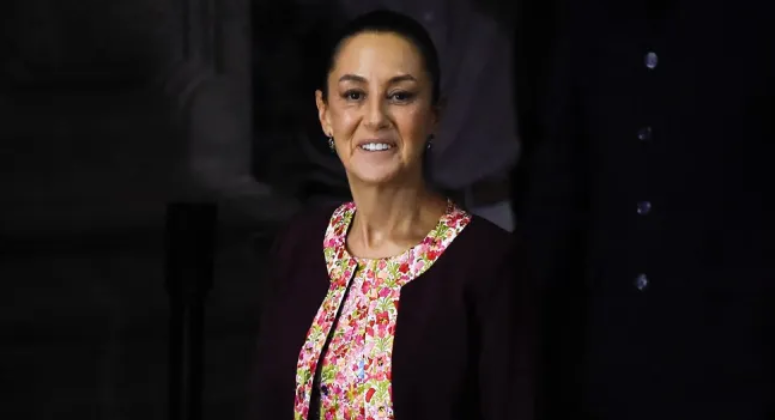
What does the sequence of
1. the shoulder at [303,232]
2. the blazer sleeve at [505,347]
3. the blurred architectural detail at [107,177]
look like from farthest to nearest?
the blurred architectural detail at [107,177], the shoulder at [303,232], the blazer sleeve at [505,347]

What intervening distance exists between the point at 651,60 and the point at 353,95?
33 centimetres

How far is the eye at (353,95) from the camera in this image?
0.98m

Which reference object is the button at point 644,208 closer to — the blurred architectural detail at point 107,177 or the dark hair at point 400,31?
the dark hair at point 400,31

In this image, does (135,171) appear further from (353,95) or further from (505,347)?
(505,347)

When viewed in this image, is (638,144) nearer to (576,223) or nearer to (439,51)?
(576,223)

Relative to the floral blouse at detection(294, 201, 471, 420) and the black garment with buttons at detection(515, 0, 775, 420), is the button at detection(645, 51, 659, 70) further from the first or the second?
the floral blouse at detection(294, 201, 471, 420)

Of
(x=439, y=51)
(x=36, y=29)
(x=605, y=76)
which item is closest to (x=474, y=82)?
(x=439, y=51)

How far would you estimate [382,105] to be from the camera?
0.97m

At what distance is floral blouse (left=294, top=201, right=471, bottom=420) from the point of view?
0.96 metres

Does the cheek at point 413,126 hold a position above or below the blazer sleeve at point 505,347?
above

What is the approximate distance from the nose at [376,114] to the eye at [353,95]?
2 cm

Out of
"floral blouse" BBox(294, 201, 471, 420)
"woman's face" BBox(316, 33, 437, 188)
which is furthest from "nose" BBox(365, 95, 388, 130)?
"floral blouse" BBox(294, 201, 471, 420)

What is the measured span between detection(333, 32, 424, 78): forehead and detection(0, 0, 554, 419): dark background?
274 millimetres

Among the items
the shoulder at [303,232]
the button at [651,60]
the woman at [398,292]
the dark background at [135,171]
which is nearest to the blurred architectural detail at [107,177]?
the dark background at [135,171]
